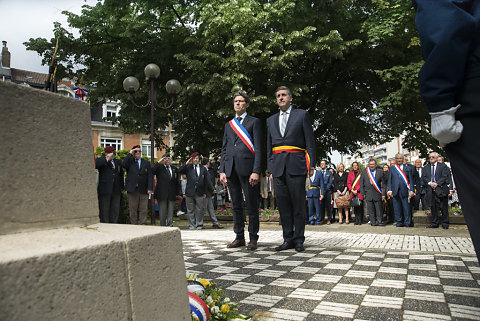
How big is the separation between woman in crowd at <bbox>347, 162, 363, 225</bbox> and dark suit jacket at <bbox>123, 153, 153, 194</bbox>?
6.80 meters

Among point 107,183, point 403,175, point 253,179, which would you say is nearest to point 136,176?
point 107,183

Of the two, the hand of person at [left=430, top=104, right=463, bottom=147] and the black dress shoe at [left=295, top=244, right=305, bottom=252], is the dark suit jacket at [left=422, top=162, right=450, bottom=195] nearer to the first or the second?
the black dress shoe at [left=295, top=244, right=305, bottom=252]

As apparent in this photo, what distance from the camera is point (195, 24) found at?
15328 mm

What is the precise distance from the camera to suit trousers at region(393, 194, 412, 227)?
10.7 m

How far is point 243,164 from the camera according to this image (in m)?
5.20

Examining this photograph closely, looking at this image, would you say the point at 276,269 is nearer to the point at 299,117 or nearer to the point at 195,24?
the point at 299,117

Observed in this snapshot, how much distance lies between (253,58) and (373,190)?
20.3ft

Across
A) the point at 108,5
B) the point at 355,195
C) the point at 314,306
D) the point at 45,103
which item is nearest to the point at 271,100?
the point at 355,195

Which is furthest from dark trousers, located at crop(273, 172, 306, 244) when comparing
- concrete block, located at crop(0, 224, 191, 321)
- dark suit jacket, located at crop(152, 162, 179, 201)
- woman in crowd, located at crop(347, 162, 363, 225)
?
woman in crowd, located at crop(347, 162, 363, 225)

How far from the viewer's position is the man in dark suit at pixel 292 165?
16.6 feet

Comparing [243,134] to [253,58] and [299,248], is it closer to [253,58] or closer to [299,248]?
[299,248]

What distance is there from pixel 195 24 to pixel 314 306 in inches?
577

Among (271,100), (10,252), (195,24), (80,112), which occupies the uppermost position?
(195,24)

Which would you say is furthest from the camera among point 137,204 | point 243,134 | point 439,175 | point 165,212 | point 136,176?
point 165,212
